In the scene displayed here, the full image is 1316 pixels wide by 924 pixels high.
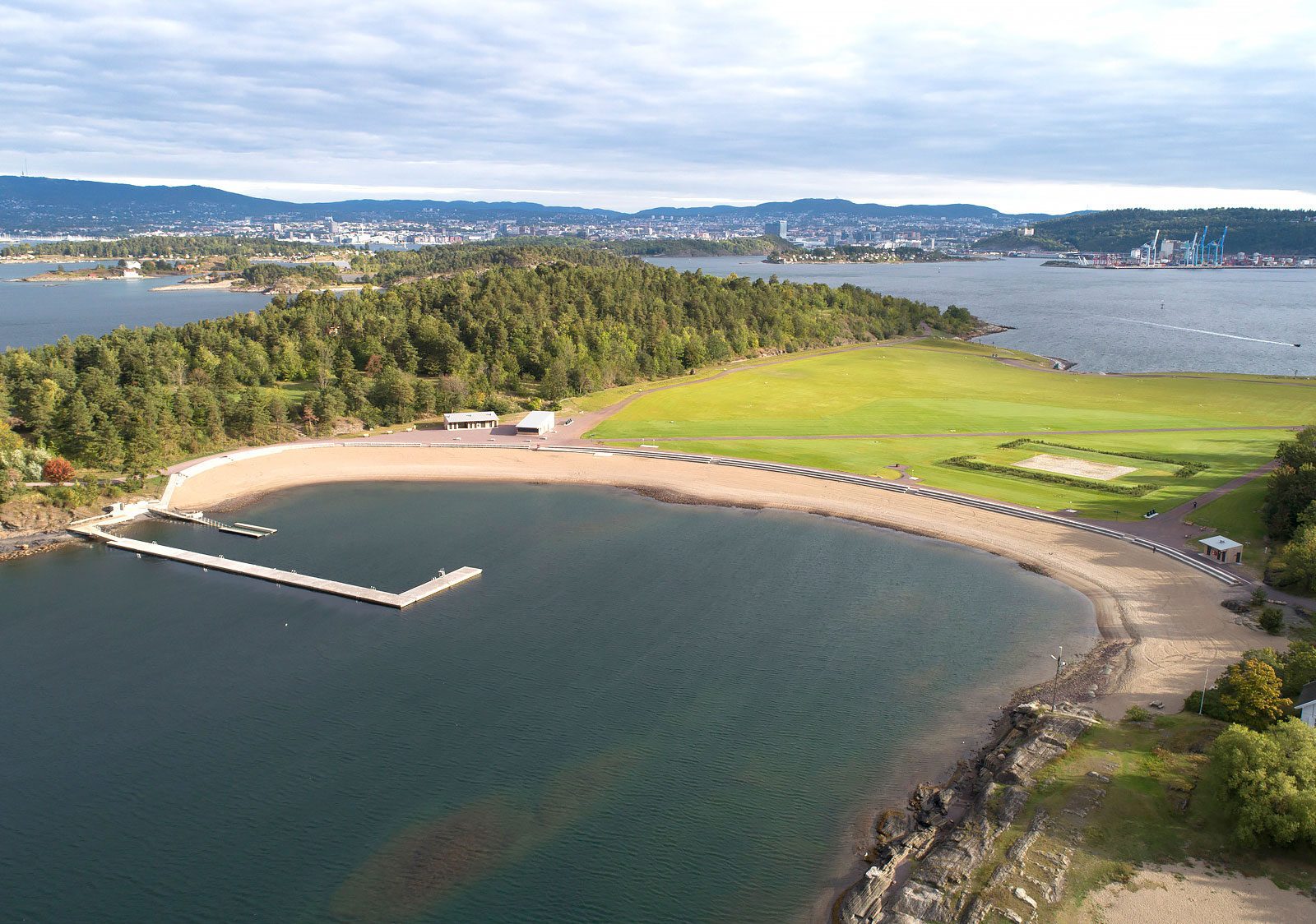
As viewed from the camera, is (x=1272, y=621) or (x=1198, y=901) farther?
(x=1272, y=621)

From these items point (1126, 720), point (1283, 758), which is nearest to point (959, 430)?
point (1126, 720)

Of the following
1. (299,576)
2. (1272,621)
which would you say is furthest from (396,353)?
(1272,621)

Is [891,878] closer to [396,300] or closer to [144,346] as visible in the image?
[144,346]

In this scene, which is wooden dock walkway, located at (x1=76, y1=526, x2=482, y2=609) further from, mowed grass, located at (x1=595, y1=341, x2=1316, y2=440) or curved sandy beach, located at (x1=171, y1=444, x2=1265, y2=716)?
mowed grass, located at (x1=595, y1=341, x2=1316, y2=440)

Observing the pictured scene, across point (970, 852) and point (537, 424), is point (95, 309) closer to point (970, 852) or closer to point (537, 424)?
point (537, 424)

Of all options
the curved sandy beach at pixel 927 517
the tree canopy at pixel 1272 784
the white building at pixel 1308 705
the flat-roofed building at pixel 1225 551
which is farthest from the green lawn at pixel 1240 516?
the tree canopy at pixel 1272 784

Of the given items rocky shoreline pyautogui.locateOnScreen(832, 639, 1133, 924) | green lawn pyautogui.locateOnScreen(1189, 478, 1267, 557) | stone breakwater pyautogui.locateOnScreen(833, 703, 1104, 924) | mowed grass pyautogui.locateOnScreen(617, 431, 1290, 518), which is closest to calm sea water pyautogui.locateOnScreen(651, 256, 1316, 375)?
mowed grass pyautogui.locateOnScreen(617, 431, 1290, 518)

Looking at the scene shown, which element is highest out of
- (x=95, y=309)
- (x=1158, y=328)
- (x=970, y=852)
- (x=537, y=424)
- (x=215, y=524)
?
(x=1158, y=328)
